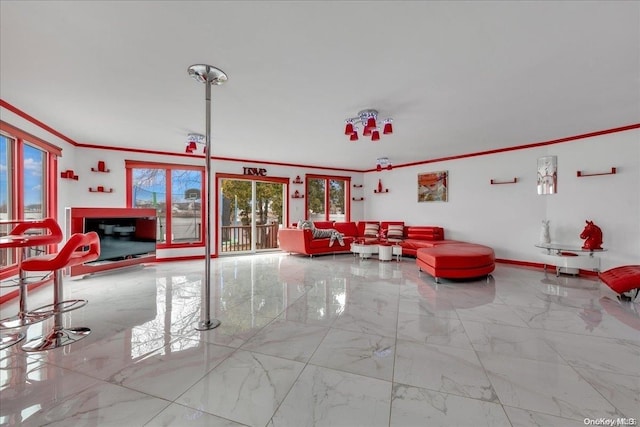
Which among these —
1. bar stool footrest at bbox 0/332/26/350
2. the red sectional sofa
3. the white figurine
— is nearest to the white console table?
the white figurine

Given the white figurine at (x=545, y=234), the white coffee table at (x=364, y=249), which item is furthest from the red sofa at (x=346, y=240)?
the white figurine at (x=545, y=234)

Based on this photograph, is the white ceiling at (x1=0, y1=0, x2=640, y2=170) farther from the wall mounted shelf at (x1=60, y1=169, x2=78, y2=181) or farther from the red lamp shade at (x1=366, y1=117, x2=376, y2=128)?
the wall mounted shelf at (x1=60, y1=169, x2=78, y2=181)

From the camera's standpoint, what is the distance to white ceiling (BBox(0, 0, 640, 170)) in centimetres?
184

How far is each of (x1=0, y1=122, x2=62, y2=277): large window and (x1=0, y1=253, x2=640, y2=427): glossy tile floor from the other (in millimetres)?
1116

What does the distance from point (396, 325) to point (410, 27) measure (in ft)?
8.35

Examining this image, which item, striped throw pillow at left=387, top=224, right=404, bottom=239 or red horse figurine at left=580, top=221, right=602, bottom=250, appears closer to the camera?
red horse figurine at left=580, top=221, right=602, bottom=250

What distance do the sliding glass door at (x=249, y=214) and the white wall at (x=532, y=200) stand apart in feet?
11.4

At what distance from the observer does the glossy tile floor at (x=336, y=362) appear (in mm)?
1495

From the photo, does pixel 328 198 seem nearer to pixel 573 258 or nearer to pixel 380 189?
pixel 380 189

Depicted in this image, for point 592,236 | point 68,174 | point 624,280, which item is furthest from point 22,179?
point 592,236

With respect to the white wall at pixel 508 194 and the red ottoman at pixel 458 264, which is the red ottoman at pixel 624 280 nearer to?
the white wall at pixel 508 194

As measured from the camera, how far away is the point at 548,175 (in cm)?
501

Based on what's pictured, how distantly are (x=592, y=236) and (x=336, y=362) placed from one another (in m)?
4.79

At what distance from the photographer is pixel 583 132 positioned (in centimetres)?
450
